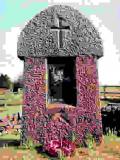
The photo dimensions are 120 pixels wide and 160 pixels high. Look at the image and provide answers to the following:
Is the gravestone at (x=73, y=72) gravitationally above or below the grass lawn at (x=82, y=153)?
above

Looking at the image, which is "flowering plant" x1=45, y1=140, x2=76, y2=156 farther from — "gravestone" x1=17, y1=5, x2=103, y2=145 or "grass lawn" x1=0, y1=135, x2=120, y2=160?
"gravestone" x1=17, y1=5, x2=103, y2=145

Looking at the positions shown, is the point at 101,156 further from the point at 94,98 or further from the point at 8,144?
the point at 8,144

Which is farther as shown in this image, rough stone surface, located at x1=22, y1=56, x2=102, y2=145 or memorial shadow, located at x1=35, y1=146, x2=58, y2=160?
rough stone surface, located at x1=22, y1=56, x2=102, y2=145

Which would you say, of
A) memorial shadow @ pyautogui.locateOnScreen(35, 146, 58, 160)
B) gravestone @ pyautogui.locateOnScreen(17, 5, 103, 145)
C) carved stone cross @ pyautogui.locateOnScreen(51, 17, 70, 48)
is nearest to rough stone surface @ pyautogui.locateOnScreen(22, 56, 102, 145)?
gravestone @ pyautogui.locateOnScreen(17, 5, 103, 145)

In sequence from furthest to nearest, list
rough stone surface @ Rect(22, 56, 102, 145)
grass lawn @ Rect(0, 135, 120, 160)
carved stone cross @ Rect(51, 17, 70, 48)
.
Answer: carved stone cross @ Rect(51, 17, 70, 48) < rough stone surface @ Rect(22, 56, 102, 145) < grass lawn @ Rect(0, 135, 120, 160)

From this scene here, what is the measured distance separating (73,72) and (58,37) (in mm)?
768

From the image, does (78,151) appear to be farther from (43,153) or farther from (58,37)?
(58,37)

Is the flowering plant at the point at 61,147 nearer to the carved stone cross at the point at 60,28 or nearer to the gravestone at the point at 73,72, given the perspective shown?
the gravestone at the point at 73,72

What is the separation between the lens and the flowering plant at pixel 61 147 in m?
6.63

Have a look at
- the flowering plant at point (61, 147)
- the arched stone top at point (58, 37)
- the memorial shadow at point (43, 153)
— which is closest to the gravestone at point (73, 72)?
the arched stone top at point (58, 37)

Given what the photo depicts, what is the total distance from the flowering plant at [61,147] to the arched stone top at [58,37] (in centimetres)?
176

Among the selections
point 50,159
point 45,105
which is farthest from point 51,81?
point 50,159

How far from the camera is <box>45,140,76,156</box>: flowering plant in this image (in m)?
6.63

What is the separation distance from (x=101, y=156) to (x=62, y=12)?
3.01m
